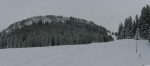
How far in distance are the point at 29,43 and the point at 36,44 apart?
10.6 ft

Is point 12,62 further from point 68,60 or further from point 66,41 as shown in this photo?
point 66,41

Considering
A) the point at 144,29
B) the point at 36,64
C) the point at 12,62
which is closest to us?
the point at 36,64

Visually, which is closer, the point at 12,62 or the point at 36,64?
the point at 36,64

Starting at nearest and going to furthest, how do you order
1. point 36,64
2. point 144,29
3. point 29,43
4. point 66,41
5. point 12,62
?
1. point 36,64
2. point 12,62
3. point 144,29
4. point 29,43
5. point 66,41

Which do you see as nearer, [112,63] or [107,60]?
[112,63]

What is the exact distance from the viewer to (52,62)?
1866 centimetres

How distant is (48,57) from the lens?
20859mm

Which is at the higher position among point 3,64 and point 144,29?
point 144,29

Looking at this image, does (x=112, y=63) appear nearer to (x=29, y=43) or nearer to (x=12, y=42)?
(x=29, y=43)

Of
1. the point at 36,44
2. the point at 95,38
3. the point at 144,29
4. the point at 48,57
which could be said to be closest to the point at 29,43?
the point at 36,44

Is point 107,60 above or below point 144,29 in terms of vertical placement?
below

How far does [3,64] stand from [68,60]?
196 inches

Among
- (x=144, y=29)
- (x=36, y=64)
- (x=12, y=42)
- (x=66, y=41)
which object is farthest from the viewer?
(x=12, y=42)

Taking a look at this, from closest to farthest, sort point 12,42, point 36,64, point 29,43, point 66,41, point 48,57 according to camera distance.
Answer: point 36,64 → point 48,57 → point 29,43 → point 66,41 → point 12,42
